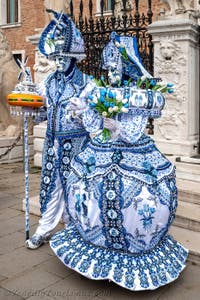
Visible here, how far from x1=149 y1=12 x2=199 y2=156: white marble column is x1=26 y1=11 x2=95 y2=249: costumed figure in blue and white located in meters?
2.35

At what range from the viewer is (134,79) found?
11.5 feet

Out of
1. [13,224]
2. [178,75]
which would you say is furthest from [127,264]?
[178,75]

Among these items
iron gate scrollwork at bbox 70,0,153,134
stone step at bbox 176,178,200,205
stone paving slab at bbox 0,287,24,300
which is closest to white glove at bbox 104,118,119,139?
stone paving slab at bbox 0,287,24,300

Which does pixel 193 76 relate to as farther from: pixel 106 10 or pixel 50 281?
pixel 106 10

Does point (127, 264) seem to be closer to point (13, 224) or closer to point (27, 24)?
point (13, 224)

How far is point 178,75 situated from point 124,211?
138 inches

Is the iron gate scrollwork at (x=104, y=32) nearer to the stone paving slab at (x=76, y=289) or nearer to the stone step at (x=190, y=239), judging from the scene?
the stone step at (x=190, y=239)

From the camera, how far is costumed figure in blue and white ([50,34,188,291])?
317cm

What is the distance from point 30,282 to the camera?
3590mm

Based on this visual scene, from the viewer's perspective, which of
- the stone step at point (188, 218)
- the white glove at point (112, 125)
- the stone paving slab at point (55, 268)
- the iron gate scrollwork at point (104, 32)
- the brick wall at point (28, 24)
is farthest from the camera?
the brick wall at point (28, 24)

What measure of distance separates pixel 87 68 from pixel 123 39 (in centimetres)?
474

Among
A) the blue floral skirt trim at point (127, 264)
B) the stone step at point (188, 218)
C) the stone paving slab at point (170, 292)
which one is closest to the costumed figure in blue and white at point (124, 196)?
the blue floral skirt trim at point (127, 264)

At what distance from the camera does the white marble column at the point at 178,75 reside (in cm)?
603

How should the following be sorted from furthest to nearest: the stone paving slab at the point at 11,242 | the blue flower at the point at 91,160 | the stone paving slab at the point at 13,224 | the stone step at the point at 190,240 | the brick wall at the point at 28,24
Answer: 1. the brick wall at the point at 28,24
2. the stone paving slab at the point at 13,224
3. the stone paving slab at the point at 11,242
4. the stone step at the point at 190,240
5. the blue flower at the point at 91,160
